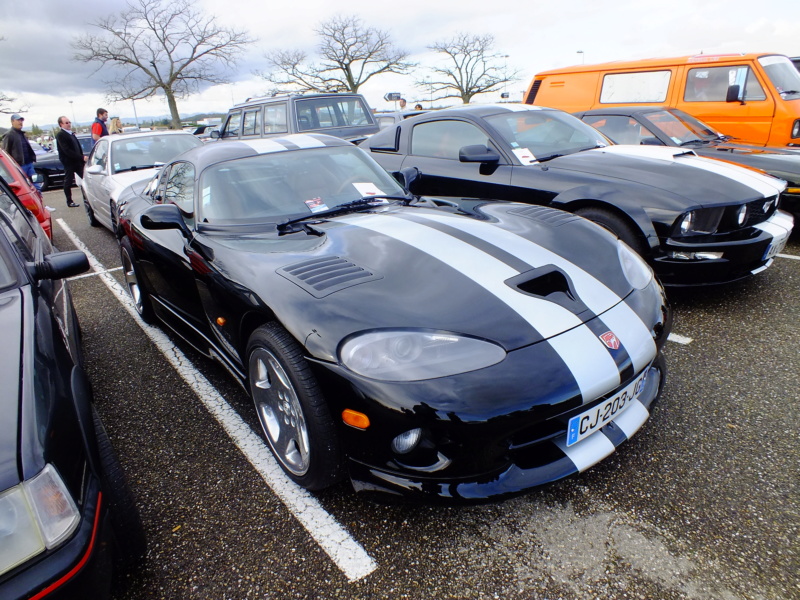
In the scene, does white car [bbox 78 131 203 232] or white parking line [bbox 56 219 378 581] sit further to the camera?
white car [bbox 78 131 203 232]

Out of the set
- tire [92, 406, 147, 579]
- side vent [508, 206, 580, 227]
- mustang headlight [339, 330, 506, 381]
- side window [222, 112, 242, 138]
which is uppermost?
side window [222, 112, 242, 138]

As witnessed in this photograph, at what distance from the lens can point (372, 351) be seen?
1.58m

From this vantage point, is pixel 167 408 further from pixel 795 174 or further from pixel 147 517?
pixel 795 174

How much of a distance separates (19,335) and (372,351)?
1110 millimetres

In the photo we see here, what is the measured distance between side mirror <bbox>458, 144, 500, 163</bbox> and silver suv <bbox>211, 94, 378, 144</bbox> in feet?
12.7

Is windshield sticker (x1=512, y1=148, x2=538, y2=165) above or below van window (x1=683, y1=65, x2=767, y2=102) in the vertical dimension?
below

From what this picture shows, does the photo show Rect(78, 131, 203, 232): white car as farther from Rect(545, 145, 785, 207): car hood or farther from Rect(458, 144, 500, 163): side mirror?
Rect(545, 145, 785, 207): car hood

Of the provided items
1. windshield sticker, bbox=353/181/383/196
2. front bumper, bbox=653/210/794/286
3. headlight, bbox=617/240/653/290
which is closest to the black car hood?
windshield sticker, bbox=353/181/383/196

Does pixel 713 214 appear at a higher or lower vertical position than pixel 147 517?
higher

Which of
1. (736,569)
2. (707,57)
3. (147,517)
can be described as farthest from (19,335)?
(707,57)

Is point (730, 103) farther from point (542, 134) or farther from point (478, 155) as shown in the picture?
point (478, 155)

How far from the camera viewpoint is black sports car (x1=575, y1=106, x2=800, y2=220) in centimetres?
449

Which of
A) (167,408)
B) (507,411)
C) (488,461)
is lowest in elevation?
(167,408)

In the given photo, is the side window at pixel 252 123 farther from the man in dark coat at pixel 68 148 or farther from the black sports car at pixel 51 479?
the black sports car at pixel 51 479
